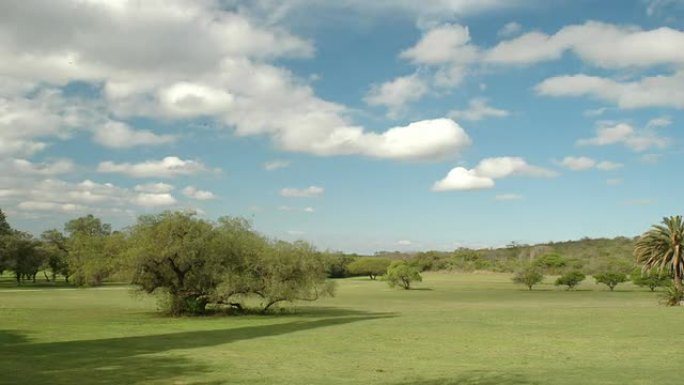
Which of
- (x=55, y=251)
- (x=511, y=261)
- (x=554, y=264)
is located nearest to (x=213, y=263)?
(x=55, y=251)

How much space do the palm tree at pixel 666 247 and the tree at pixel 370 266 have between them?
4649 inches

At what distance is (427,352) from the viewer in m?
24.0

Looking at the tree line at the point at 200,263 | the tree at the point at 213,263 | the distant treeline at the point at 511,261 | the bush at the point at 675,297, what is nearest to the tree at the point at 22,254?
the distant treeline at the point at 511,261

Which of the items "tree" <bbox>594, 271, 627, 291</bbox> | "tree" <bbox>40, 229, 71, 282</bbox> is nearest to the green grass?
"tree" <bbox>594, 271, 627, 291</bbox>

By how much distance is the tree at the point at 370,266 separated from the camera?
174m

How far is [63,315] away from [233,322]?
49.7 feet

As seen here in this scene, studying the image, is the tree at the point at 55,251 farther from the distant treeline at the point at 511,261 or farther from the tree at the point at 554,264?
the tree at the point at 554,264

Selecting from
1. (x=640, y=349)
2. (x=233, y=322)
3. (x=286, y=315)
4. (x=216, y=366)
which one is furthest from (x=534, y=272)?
(x=216, y=366)

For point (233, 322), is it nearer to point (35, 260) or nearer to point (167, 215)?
point (167, 215)

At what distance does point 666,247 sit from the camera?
55.1m

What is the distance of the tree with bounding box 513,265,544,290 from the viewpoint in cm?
10931

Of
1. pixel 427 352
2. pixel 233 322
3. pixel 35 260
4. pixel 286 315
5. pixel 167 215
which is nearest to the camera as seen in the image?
pixel 427 352

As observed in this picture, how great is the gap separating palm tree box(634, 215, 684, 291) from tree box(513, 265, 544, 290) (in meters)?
52.7

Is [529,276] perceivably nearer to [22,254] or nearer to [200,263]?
[200,263]
